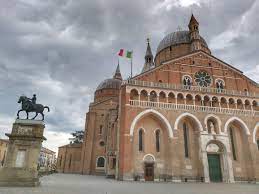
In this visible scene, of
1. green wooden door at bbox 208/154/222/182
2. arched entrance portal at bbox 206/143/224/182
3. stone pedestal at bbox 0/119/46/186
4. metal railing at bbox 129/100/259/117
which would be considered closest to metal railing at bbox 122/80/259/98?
metal railing at bbox 129/100/259/117

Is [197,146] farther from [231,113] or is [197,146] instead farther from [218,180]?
[231,113]

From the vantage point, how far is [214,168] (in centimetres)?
2338

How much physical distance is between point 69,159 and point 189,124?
28592 millimetres

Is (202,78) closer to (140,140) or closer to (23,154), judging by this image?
(140,140)

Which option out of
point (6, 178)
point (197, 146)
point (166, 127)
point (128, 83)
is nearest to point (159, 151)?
point (166, 127)

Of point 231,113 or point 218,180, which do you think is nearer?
point 218,180

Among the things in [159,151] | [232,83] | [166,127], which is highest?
[232,83]

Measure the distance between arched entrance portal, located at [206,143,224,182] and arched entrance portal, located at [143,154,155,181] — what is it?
6.54 m

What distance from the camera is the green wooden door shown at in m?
23.0

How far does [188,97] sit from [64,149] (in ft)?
101

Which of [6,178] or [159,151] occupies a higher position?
[159,151]

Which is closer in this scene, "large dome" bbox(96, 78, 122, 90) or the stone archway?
the stone archway

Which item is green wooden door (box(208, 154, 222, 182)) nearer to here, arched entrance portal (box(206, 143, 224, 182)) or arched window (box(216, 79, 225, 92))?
arched entrance portal (box(206, 143, 224, 182))

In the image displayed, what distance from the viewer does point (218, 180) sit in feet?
75.2
